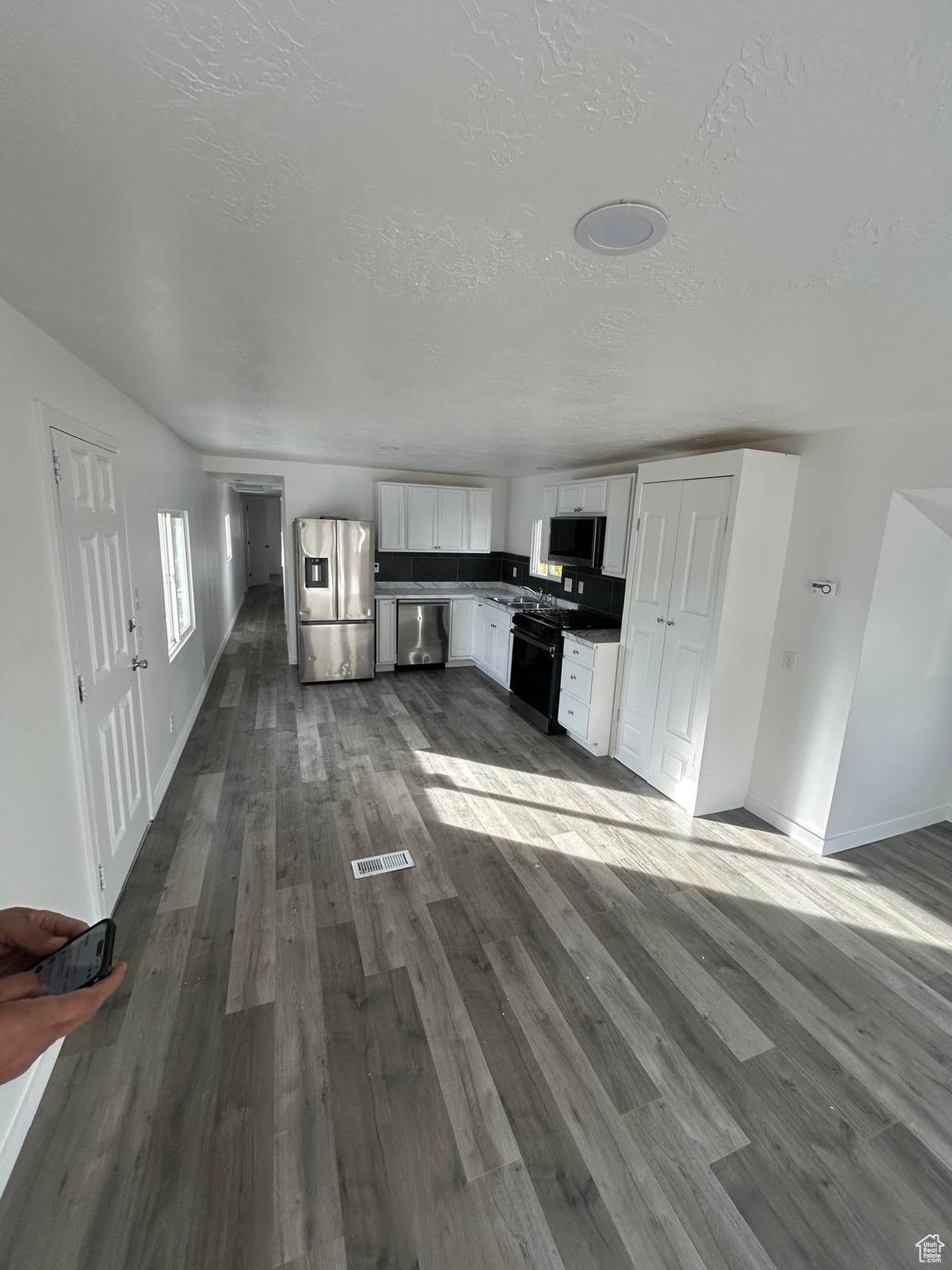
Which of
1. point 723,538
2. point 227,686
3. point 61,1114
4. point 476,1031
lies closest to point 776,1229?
point 476,1031

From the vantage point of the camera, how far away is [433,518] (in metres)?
5.90

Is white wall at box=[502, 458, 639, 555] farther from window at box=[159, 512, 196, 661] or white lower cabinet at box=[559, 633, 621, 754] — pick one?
window at box=[159, 512, 196, 661]

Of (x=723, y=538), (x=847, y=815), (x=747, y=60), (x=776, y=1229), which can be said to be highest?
(x=747, y=60)

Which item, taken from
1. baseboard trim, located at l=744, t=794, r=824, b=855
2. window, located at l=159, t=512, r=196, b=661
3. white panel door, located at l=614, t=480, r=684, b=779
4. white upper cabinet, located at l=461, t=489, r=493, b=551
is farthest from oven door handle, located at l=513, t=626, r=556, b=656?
window, located at l=159, t=512, r=196, b=661

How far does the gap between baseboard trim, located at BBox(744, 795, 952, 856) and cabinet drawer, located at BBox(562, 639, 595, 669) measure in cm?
138

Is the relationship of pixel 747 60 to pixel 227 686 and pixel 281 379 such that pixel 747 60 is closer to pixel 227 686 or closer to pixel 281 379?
pixel 281 379

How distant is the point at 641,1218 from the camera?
133 centimetres

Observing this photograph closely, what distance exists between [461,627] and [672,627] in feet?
10.3

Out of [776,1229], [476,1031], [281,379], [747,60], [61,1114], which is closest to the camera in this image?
[747,60]

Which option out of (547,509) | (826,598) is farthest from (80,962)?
(547,509)

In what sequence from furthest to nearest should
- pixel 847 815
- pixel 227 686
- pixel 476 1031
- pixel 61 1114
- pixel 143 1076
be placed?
pixel 227 686 → pixel 847 815 → pixel 476 1031 → pixel 143 1076 → pixel 61 1114

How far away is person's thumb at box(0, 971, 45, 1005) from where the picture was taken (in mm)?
861

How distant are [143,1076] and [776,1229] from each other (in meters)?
1.85

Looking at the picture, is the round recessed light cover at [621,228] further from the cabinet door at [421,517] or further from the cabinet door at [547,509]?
the cabinet door at [421,517]
